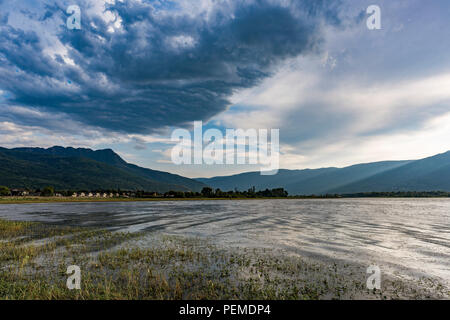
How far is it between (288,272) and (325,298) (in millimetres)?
4453

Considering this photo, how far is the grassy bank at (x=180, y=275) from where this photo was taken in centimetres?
1281

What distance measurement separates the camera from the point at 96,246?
25.4 meters

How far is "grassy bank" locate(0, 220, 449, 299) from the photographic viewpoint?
1281 cm

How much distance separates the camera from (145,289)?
13.3 metres

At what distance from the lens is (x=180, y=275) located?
15836mm

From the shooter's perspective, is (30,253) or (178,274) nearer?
(178,274)

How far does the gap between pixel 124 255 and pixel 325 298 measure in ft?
58.5

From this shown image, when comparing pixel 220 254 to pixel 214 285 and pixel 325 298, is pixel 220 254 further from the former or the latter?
pixel 325 298
